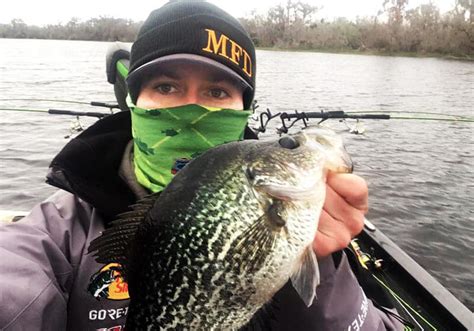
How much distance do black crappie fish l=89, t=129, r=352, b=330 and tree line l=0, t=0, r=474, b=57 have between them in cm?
5247

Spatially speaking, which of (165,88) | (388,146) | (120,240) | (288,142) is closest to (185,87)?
(165,88)

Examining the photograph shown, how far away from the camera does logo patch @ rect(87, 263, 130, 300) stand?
199cm

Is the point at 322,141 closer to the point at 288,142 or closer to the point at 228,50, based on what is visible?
the point at 288,142

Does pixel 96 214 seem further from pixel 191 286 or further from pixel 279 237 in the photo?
pixel 279 237

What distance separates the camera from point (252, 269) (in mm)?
1363

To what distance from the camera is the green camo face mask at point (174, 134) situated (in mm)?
2088

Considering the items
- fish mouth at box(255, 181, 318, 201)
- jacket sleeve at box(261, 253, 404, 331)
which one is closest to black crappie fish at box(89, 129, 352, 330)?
fish mouth at box(255, 181, 318, 201)

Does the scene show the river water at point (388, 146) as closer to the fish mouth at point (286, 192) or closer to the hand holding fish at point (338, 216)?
the hand holding fish at point (338, 216)

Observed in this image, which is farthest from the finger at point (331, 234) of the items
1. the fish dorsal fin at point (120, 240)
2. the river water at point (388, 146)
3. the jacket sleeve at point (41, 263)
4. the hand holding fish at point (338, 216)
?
the river water at point (388, 146)

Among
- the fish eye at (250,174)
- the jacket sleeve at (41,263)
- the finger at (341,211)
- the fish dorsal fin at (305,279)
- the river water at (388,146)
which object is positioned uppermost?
the fish eye at (250,174)

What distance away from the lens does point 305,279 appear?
4.75ft

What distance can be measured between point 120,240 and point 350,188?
823 mm

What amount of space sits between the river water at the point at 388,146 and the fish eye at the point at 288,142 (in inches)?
221

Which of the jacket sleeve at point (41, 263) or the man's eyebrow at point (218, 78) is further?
the man's eyebrow at point (218, 78)
